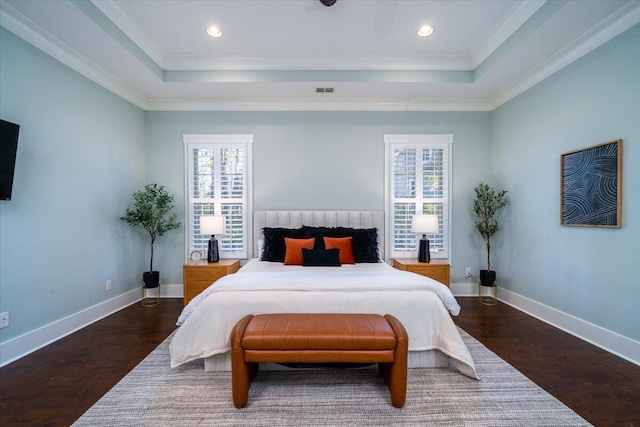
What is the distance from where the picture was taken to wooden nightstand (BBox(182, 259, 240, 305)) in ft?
12.6

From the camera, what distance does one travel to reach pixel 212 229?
157 inches

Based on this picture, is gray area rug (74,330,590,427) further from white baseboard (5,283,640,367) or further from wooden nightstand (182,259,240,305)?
wooden nightstand (182,259,240,305)

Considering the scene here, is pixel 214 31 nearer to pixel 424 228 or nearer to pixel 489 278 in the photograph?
pixel 424 228

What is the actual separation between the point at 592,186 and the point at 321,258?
9.98 feet

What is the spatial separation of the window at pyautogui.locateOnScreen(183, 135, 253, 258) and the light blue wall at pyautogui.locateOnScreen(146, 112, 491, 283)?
13 centimetres

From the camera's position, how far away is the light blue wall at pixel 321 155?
446 cm

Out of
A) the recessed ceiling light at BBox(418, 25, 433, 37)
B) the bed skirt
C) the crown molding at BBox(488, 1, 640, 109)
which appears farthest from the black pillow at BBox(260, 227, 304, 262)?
the crown molding at BBox(488, 1, 640, 109)

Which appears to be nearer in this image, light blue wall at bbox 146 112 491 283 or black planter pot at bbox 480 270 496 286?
black planter pot at bbox 480 270 496 286

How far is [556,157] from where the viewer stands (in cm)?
336

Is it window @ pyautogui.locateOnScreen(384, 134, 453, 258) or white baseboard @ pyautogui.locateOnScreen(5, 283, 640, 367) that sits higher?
window @ pyautogui.locateOnScreen(384, 134, 453, 258)

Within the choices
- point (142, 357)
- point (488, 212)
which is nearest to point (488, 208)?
point (488, 212)

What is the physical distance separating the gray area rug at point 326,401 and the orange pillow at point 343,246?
152cm

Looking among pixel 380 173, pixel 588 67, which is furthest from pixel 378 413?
pixel 588 67

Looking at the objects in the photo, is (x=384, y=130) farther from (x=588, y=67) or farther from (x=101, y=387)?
(x=101, y=387)
